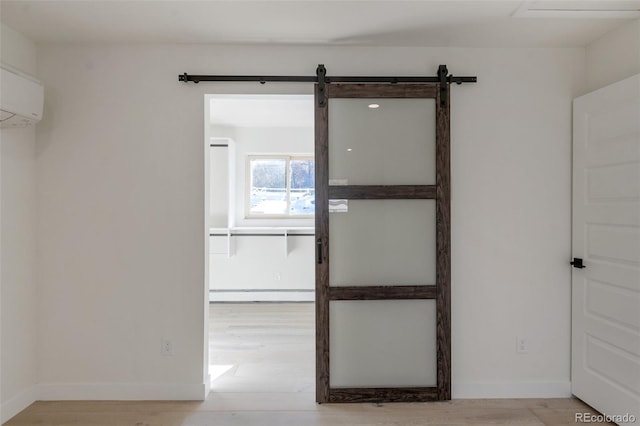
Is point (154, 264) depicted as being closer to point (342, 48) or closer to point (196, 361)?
point (196, 361)

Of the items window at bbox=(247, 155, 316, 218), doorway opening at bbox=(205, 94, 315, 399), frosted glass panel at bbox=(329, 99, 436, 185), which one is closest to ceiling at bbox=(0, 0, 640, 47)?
frosted glass panel at bbox=(329, 99, 436, 185)

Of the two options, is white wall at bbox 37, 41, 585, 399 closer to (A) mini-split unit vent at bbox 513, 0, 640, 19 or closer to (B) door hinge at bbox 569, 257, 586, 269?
(B) door hinge at bbox 569, 257, 586, 269

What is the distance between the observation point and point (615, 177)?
7.82ft

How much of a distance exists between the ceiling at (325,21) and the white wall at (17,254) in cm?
53

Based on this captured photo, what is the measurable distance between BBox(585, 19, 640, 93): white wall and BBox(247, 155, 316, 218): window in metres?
3.60

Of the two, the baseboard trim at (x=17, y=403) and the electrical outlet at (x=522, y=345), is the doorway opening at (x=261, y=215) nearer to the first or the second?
the baseboard trim at (x=17, y=403)

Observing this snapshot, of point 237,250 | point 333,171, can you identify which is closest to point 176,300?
point 333,171

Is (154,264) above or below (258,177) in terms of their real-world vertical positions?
below

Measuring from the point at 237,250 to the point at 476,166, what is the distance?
145 inches

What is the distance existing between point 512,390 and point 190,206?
2685mm

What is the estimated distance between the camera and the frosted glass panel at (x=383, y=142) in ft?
8.77

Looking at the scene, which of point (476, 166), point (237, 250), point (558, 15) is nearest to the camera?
point (558, 15)

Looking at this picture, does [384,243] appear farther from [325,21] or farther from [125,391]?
[125,391]

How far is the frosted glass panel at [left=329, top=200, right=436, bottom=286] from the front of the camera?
268 centimetres
